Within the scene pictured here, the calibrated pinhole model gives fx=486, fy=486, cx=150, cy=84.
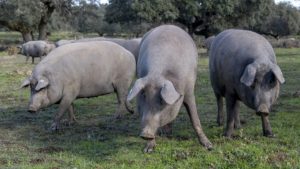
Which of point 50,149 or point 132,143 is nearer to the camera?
point 50,149

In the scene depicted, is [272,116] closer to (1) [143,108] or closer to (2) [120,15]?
(1) [143,108]

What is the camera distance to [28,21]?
124ft

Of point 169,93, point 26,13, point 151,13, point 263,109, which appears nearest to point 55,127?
point 169,93

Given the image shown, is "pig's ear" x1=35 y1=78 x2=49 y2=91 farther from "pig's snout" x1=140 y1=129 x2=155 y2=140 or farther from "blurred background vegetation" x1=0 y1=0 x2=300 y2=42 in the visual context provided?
"blurred background vegetation" x1=0 y1=0 x2=300 y2=42

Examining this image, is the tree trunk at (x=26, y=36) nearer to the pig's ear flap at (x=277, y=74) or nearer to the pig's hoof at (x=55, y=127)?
the pig's hoof at (x=55, y=127)

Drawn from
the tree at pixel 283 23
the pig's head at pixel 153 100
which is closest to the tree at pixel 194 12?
the tree at pixel 283 23

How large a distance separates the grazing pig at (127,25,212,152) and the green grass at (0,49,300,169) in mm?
358

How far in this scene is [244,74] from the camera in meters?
6.90

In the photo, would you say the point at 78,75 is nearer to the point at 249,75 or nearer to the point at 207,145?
the point at 207,145

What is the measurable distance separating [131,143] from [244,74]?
210cm

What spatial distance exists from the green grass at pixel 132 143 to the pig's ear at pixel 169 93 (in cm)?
92

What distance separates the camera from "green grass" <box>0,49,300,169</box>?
650 cm

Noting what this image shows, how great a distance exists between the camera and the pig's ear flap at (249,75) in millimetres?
6732

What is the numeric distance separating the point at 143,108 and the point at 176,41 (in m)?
1.58
